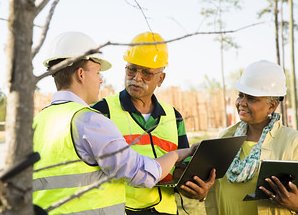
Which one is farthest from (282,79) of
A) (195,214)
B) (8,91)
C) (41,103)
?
(41,103)

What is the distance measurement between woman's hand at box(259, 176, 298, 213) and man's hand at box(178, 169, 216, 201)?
0.34 m

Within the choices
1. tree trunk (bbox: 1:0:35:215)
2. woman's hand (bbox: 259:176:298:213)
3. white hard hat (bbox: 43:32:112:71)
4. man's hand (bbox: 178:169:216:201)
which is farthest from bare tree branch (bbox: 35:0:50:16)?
woman's hand (bbox: 259:176:298:213)

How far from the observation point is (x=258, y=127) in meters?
3.60

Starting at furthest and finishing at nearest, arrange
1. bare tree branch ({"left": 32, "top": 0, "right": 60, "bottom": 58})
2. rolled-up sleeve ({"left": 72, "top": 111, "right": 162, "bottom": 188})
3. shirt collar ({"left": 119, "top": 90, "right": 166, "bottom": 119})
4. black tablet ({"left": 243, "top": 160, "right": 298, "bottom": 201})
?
shirt collar ({"left": 119, "top": 90, "right": 166, "bottom": 119})
black tablet ({"left": 243, "top": 160, "right": 298, "bottom": 201})
rolled-up sleeve ({"left": 72, "top": 111, "right": 162, "bottom": 188})
bare tree branch ({"left": 32, "top": 0, "right": 60, "bottom": 58})

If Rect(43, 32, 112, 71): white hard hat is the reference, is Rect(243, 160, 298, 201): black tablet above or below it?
below

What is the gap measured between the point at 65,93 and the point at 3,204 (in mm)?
1199

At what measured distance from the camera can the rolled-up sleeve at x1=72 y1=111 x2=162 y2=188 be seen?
2191 millimetres

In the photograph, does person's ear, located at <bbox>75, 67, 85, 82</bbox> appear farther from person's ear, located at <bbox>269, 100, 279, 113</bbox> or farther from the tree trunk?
person's ear, located at <bbox>269, 100, 279, 113</bbox>

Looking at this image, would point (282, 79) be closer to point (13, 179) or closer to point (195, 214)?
point (13, 179)

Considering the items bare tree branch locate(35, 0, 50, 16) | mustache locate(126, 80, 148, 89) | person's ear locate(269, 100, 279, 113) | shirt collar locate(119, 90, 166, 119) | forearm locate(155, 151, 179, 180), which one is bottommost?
forearm locate(155, 151, 179, 180)

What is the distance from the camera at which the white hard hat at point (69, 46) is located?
2.61 metres

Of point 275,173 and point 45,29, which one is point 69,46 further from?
point 275,173

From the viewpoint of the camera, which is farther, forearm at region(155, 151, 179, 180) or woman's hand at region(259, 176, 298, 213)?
woman's hand at region(259, 176, 298, 213)

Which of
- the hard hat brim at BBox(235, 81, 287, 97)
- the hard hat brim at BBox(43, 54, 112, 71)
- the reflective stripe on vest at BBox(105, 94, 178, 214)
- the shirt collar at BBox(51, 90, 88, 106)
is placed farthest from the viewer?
the hard hat brim at BBox(235, 81, 287, 97)
